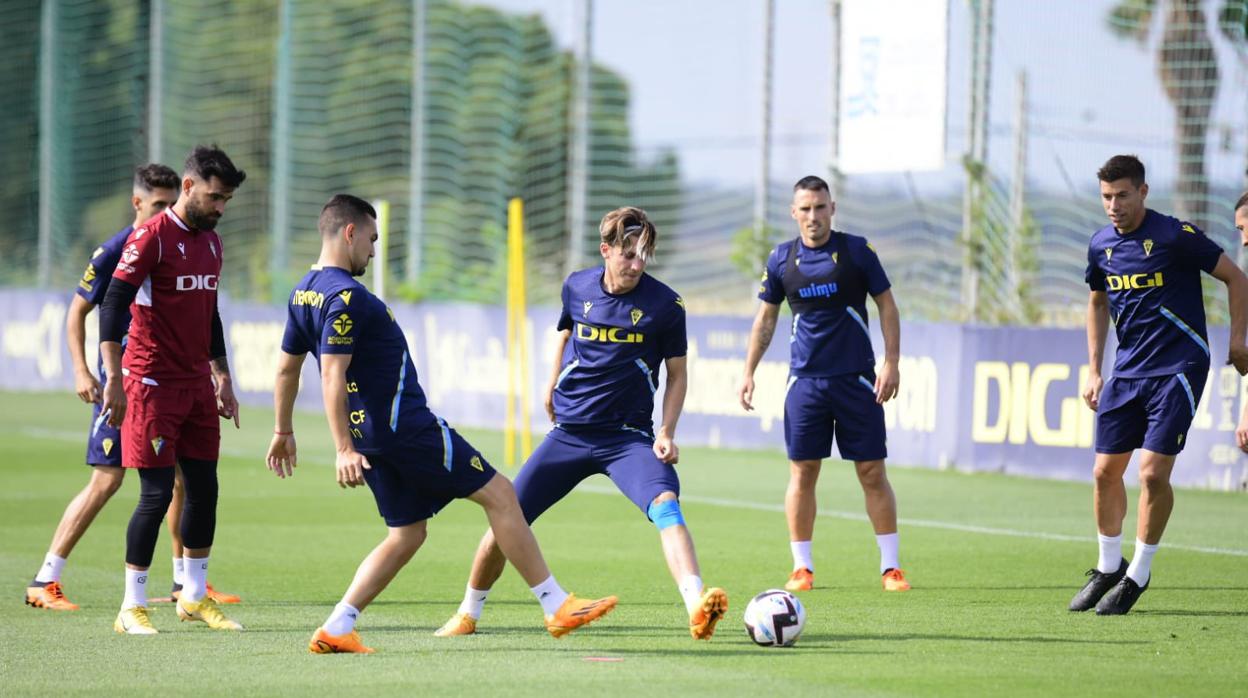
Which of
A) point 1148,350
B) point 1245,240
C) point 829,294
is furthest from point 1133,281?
point 829,294

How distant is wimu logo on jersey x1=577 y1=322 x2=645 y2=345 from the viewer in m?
8.17

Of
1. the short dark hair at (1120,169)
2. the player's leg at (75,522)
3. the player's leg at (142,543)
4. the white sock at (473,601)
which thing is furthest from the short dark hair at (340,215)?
the short dark hair at (1120,169)

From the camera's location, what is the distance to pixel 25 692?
22.6ft

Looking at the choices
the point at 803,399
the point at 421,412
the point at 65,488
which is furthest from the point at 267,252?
the point at 421,412

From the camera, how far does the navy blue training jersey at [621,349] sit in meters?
8.18

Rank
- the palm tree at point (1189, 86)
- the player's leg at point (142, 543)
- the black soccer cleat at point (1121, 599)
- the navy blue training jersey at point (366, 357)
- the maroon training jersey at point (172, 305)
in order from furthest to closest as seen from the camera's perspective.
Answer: the palm tree at point (1189, 86), the black soccer cleat at point (1121, 599), the maroon training jersey at point (172, 305), the player's leg at point (142, 543), the navy blue training jersey at point (366, 357)

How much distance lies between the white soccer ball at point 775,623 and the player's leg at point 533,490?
3.37ft

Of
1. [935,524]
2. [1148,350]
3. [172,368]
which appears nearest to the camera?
[172,368]

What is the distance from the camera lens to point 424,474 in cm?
Result: 753

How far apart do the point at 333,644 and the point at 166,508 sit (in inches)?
57.7

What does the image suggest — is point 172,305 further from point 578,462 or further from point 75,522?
point 578,462

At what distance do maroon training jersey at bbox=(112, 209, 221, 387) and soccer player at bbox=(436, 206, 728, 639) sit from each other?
1783mm

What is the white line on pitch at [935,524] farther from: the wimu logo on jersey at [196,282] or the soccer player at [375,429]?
the wimu logo on jersey at [196,282]

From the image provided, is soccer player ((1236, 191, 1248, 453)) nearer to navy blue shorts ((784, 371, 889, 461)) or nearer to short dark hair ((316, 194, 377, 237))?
navy blue shorts ((784, 371, 889, 461))
